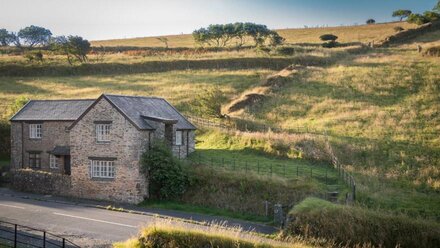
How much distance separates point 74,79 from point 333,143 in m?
51.0

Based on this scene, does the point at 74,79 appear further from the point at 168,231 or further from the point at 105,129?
the point at 168,231

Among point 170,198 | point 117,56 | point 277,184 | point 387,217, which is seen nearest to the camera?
point 387,217

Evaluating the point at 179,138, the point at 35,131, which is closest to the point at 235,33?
the point at 179,138

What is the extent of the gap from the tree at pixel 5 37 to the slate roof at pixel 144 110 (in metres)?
101

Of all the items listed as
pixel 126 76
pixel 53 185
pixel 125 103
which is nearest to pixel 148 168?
pixel 125 103

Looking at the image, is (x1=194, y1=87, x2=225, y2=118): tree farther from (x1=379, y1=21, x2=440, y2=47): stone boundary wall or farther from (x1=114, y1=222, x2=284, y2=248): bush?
(x1=379, y1=21, x2=440, y2=47): stone boundary wall

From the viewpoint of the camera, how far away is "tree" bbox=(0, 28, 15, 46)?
12751cm

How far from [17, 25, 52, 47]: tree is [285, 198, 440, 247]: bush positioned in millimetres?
119864

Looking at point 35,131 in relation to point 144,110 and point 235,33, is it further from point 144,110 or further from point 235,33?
point 235,33

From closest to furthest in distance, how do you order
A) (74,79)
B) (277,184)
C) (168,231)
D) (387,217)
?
(168,231) < (387,217) < (277,184) < (74,79)

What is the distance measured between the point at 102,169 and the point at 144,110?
5680 millimetres

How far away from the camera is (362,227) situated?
25.1 m

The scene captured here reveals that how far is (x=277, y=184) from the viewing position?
3136 centimetres

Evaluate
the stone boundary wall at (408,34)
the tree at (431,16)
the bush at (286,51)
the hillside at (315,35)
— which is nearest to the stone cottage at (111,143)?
the bush at (286,51)
